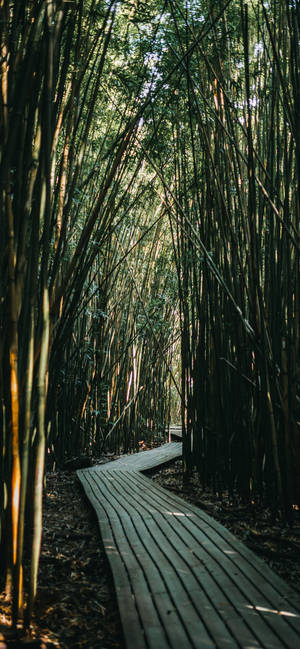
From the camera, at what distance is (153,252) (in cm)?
446

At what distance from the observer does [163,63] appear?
2.62 metres

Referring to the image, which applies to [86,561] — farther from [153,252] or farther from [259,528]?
[153,252]

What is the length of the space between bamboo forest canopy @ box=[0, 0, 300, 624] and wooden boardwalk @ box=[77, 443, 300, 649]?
0.25m

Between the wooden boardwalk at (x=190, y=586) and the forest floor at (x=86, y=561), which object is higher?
the wooden boardwalk at (x=190, y=586)

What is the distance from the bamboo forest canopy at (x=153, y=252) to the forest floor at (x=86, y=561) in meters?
0.08

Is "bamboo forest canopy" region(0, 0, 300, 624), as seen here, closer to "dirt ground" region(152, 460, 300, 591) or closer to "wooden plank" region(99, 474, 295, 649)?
"dirt ground" region(152, 460, 300, 591)

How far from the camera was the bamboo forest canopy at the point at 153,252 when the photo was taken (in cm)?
109

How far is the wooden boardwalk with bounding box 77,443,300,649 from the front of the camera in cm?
101

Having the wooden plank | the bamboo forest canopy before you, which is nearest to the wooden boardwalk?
the wooden plank

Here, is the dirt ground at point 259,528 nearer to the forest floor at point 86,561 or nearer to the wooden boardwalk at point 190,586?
the forest floor at point 86,561

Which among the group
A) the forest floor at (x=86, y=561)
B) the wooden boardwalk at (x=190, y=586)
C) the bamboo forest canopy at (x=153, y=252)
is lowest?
the forest floor at (x=86, y=561)

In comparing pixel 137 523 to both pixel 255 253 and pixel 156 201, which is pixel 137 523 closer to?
pixel 255 253

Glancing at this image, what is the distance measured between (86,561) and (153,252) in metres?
3.18

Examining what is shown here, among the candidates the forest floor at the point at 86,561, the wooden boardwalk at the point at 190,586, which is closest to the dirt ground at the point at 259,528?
the forest floor at the point at 86,561
